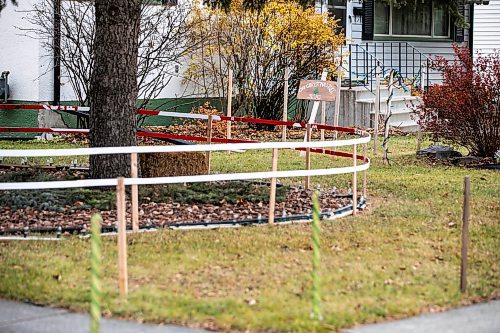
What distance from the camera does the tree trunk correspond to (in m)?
12.8

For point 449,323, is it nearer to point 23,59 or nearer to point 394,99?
point 23,59

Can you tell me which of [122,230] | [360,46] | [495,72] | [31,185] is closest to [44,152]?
[31,185]

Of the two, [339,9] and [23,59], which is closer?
[23,59]

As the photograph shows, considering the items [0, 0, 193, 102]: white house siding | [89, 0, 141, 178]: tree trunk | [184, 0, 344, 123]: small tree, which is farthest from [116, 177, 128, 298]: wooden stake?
[184, 0, 344, 123]: small tree

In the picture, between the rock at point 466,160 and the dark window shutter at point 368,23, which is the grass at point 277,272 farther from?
the dark window shutter at point 368,23

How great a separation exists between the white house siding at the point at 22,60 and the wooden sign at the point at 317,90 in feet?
20.3

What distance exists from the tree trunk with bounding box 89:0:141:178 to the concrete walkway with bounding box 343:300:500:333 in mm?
6047

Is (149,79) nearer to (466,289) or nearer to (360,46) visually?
(360,46)

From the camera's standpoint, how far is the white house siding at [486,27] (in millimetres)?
28797

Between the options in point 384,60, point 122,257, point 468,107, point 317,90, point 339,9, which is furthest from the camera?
point 339,9

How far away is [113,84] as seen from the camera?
12867 millimetres

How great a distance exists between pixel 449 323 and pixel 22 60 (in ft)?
50.9

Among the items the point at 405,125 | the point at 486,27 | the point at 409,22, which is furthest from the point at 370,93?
the point at 486,27

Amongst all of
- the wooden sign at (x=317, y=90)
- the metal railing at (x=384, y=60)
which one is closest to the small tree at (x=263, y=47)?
the metal railing at (x=384, y=60)
